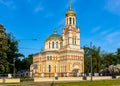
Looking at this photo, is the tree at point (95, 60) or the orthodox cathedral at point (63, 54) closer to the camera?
the orthodox cathedral at point (63, 54)

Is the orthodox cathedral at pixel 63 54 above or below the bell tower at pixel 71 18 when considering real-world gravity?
below

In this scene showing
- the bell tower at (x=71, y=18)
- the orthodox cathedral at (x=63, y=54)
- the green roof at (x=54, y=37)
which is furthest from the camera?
the green roof at (x=54, y=37)

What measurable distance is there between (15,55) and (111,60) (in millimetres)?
44186

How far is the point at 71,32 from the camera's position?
4205 inches

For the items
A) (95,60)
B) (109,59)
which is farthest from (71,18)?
(109,59)

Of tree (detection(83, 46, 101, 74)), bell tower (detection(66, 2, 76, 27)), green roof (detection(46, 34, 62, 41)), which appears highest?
bell tower (detection(66, 2, 76, 27))

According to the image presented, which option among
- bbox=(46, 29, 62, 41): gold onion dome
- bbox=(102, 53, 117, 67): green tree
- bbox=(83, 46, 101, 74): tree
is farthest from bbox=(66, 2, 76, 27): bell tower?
bbox=(102, 53, 117, 67): green tree

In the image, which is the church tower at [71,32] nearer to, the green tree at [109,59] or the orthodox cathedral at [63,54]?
the orthodox cathedral at [63,54]

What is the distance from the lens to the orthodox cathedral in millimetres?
101625

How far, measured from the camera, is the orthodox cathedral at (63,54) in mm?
101625

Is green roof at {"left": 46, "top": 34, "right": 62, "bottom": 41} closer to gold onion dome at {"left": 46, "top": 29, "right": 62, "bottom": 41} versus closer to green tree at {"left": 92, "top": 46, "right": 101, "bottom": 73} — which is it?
gold onion dome at {"left": 46, "top": 29, "right": 62, "bottom": 41}

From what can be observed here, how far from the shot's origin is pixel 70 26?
351 feet

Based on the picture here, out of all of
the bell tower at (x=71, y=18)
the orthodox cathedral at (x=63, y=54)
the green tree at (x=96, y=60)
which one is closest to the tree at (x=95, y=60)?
the green tree at (x=96, y=60)

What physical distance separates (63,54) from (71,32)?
926 cm
